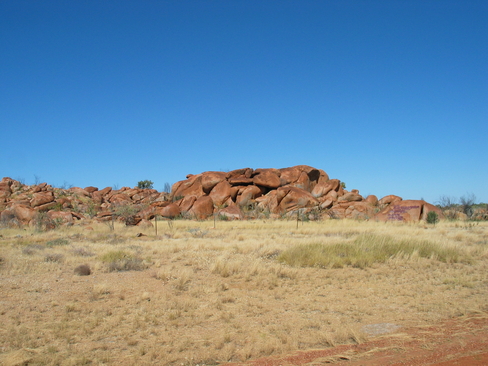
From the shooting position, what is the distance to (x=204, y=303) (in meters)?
8.59

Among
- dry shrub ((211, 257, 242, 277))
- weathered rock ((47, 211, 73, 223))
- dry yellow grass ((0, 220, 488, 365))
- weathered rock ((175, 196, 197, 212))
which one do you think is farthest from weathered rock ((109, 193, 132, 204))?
dry shrub ((211, 257, 242, 277))

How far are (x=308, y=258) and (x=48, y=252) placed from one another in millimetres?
9449

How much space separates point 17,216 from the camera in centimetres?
3198

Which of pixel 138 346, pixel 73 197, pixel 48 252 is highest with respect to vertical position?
pixel 73 197

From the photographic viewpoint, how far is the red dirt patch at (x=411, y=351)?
5277 mm

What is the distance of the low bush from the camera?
1238 centimetres

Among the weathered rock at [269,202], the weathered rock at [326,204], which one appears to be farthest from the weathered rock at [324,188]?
the weathered rock at [269,202]

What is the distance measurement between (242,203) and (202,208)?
4.63 m

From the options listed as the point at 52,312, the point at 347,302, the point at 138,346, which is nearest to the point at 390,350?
the point at 347,302

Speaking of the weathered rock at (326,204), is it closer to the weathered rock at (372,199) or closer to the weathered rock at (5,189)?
the weathered rock at (372,199)

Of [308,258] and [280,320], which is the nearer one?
[280,320]

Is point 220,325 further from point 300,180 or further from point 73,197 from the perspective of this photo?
point 73,197

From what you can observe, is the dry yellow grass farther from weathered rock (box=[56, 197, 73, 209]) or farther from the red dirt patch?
weathered rock (box=[56, 197, 73, 209])

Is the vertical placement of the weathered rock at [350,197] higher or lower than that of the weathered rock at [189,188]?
lower
